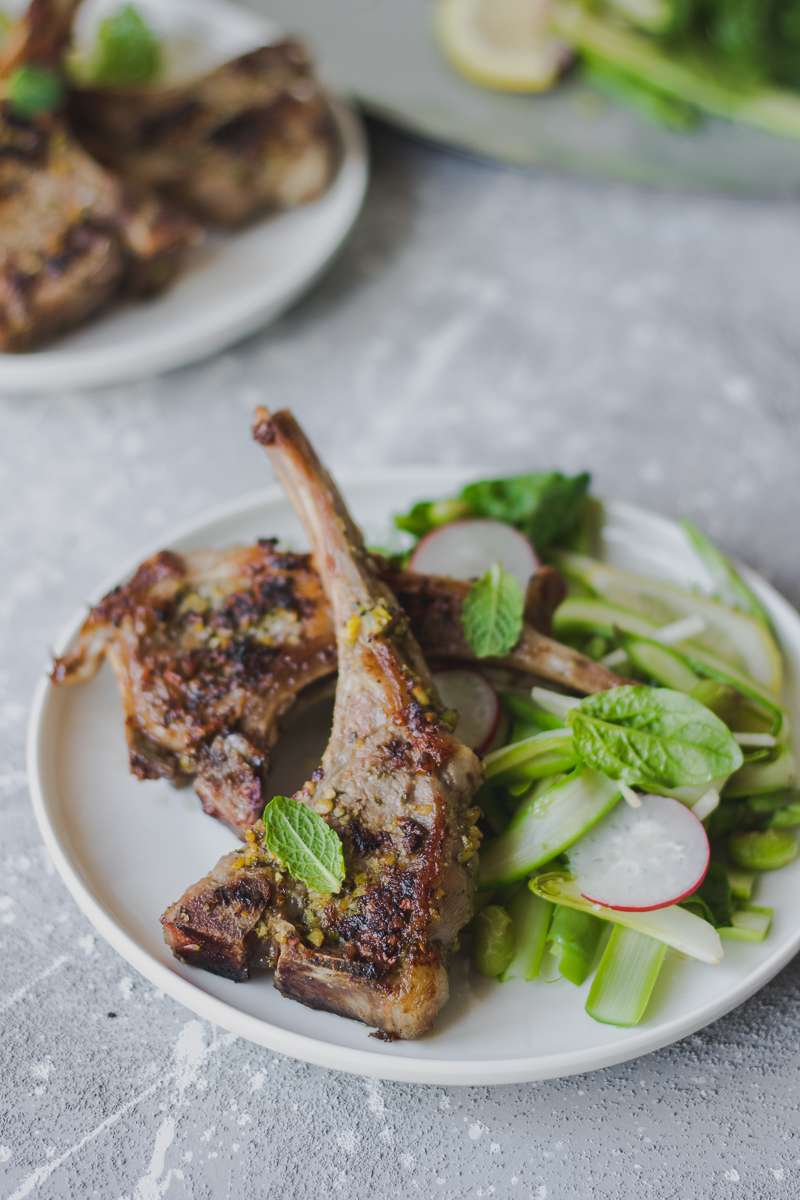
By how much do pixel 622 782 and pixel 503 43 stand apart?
3843 millimetres

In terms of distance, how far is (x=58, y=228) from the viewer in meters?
4.12

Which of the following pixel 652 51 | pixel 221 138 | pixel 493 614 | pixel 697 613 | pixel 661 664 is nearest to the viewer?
pixel 493 614

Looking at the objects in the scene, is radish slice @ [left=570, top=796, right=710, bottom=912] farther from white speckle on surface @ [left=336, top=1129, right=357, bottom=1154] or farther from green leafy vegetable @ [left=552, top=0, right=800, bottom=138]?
green leafy vegetable @ [left=552, top=0, right=800, bottom=138]

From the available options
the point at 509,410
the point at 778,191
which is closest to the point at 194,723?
the point at 509,410

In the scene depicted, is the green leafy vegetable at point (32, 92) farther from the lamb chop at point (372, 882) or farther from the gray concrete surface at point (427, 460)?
the lamb chop at point (372, 882)

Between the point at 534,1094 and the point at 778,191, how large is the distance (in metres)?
3.85

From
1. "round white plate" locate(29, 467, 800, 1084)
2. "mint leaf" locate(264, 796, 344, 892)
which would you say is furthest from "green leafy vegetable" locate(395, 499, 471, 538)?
"mint leaf" locate(264, 796, 344, 892)

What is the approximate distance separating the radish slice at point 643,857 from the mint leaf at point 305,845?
1.72ft

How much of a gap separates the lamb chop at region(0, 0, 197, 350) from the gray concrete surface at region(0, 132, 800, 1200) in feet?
1.19

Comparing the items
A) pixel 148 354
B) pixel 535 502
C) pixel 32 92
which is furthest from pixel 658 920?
pixel 32 92

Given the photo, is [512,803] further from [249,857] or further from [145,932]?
[145,932]

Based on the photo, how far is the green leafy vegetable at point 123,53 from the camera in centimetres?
476

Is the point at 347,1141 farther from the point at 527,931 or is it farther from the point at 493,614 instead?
the point at 493,614

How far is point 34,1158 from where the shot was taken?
96.6 inches
